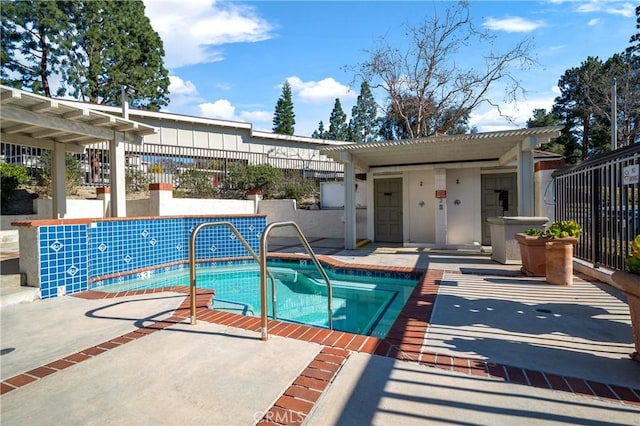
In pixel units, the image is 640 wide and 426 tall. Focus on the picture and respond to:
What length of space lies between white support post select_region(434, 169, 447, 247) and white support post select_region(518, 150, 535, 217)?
237cm

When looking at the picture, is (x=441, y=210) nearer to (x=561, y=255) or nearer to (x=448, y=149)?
(x=448, y=149)

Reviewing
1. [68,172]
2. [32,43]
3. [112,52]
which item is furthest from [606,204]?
[32,43]

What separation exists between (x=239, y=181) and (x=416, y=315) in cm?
1246

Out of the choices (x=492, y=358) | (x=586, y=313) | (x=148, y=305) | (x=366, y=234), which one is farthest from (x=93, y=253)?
(x=366, y=234)

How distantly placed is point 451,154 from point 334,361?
8.40m

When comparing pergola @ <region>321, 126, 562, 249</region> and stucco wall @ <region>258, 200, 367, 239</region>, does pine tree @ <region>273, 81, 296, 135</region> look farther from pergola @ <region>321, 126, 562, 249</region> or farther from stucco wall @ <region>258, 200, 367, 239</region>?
pergola @ <region>321, 126, 562, 249</region>

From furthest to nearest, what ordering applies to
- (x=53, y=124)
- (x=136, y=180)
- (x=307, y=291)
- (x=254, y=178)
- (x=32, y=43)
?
(x=32, y=43) → (x=254, y=178) → (x=136, y=180) → (x=53, y=124) → (x=307, y=291)

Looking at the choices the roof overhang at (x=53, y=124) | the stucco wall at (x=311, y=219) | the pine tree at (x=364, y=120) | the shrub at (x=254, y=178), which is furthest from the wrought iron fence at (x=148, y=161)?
the pine tree at (x=364, y=120)

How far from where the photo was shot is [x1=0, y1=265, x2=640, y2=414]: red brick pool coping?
2074 mm

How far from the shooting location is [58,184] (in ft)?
30.9

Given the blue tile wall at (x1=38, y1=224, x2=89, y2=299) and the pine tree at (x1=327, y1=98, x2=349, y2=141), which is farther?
the pine tree at (x1=327, y1=98, x2=349, y2=141)

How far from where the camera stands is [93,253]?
5.66 meters

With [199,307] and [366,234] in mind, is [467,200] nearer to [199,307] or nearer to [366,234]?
[366,234]

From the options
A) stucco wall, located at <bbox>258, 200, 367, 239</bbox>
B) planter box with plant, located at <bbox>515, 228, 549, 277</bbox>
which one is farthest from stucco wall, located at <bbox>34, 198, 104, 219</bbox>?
planter box with plant, located at <bbox>515, 228, 549, 277</bbox>
